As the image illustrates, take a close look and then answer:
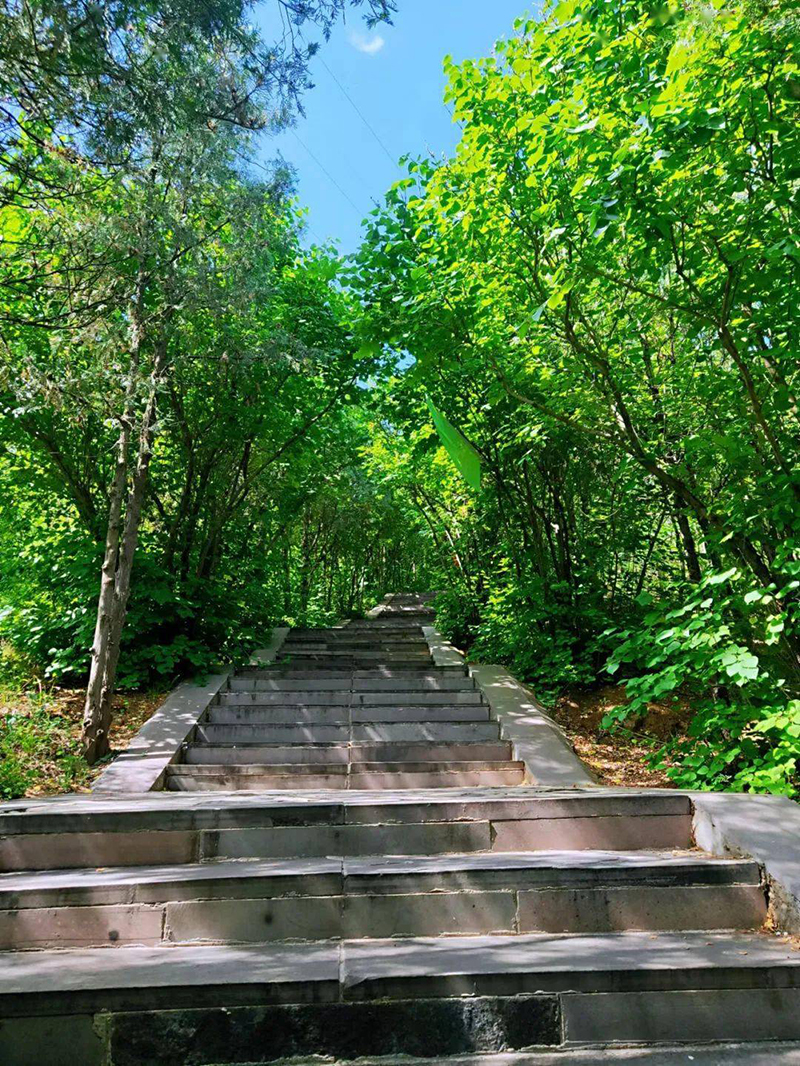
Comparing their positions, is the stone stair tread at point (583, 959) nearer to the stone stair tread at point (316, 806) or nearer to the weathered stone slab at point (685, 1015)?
the weathered stone slab at point (685, 1015)

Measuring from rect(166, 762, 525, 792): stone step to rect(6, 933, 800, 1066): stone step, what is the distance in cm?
229

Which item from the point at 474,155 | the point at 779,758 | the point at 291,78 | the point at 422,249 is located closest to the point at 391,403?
the point at 422,249

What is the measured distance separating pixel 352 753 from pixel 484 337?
3.49 metres

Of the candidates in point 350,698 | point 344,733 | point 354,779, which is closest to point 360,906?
point 354,779

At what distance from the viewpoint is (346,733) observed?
17.9 ft

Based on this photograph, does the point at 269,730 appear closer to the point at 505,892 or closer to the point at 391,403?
the point at 505,892

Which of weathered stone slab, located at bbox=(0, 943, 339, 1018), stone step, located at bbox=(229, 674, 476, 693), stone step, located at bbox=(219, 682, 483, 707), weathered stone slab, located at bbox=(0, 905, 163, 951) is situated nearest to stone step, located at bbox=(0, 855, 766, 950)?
weathered stone slab, located at bbox=(0, 905, 163, 951)

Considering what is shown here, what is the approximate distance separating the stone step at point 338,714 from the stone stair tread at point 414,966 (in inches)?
131

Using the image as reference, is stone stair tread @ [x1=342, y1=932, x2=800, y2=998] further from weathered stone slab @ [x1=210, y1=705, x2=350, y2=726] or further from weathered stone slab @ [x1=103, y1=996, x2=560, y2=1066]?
weathered stone slab @ [x1=210, y1=705, x2=350, y2=726]

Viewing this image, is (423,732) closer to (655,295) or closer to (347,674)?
(347,674)

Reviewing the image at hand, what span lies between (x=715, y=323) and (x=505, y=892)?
3.15 meters

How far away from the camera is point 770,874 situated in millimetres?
2641

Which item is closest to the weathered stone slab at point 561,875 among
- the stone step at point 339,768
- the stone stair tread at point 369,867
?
the stone stair tread at point 369,867

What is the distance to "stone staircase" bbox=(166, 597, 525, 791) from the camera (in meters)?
4.66
